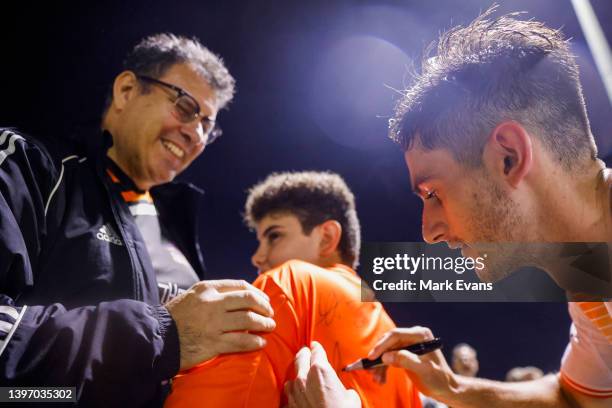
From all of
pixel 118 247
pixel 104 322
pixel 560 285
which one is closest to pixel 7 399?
pixel 104 322

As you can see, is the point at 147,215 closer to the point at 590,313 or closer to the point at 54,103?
the point at 54,103

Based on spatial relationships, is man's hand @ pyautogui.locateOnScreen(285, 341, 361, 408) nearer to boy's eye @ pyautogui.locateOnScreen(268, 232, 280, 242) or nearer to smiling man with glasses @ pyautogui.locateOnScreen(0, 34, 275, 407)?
smiling man with glasses @ pyautogui.locateOnScreen(0, 34, 275, 407)

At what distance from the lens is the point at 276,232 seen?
50.1 inches

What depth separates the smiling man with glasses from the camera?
2.01 feet

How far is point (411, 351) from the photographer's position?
852mm

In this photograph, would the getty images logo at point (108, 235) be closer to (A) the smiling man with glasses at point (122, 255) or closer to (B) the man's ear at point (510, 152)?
(A) the smiling man with glasses at point (122, 255)

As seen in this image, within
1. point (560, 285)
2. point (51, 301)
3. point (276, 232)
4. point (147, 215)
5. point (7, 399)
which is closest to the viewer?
point (7, 399)

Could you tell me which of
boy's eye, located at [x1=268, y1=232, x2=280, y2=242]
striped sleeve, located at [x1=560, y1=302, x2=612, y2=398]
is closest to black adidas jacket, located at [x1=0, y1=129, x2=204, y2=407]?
boy's eye, located at [x1=268, y1=232, x2=280, y2=242]

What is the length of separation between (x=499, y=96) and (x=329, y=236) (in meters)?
0.57

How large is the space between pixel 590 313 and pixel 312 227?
0.66 meters

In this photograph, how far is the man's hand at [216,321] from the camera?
25.9 inches

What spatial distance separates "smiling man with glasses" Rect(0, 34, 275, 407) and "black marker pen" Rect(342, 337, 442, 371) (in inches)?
7.7

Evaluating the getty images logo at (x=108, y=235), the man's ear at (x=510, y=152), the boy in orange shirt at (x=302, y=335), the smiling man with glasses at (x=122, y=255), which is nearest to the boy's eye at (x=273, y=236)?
the boy in orange shirt at (x=302, y=335)

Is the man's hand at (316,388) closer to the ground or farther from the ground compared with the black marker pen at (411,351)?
closer to the ground
